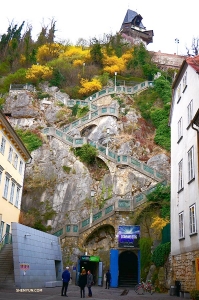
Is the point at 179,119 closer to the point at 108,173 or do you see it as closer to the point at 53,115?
the point at 108,173

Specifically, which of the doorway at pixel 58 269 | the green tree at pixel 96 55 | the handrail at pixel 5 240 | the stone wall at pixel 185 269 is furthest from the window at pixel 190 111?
the green tree at pixel 96 55

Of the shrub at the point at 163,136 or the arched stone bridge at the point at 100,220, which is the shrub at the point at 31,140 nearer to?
the arched stone bridge at the point at 100,220

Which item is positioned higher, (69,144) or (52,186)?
(69,144)

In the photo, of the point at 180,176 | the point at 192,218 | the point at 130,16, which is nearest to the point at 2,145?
the point at 180,176

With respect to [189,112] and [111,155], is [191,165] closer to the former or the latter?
[189,112]

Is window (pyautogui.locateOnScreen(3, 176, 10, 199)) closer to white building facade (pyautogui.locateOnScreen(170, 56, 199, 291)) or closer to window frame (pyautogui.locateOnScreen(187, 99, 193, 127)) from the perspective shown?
white building facade (pyautogui.locateOnScreen(170, 56, 199, 291))

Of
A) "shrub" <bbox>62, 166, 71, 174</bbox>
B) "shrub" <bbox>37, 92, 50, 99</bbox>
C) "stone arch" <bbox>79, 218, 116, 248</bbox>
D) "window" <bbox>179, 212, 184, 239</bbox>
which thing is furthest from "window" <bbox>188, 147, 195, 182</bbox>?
"shrub" <bbox>37, 92, 50, 99</bbox>

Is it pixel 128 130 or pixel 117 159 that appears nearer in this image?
pixel 117 159

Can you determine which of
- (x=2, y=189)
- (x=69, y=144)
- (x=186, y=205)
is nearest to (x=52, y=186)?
(x=69, y=144)
